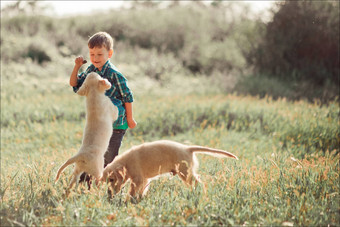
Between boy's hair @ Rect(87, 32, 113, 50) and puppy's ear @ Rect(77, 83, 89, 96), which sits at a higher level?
boy's hair @ Rect(87, 32, 113, 50)

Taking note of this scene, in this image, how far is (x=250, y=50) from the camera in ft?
46.2

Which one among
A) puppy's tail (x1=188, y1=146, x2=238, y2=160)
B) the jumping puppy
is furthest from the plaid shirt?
puppy's tail (x1=188, y1=146, x2=238, y2=160)

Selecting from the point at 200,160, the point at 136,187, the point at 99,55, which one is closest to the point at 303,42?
the point at 200,160

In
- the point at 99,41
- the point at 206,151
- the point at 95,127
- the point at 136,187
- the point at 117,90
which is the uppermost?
the point at 99,41

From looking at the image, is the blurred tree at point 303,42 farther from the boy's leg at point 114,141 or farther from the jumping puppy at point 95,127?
the jumping puppy at point 95,127

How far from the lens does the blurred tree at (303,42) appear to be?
38.7 ft

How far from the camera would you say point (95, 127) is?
3.21 metres

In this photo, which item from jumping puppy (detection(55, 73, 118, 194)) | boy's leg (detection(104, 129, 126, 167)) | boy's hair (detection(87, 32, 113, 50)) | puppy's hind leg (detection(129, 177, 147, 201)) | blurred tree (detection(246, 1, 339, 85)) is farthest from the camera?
blurred tree (detection(246, 1, 339, 85))

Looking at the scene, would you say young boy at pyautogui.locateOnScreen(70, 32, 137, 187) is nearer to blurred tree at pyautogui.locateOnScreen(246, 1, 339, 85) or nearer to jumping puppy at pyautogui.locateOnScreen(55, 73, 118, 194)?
jumping puppy at pyautogui.locateOnScreen(55, 73, 118, 194)

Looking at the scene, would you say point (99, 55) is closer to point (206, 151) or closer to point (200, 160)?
point (206, 151)

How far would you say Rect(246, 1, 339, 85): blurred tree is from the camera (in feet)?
38.7

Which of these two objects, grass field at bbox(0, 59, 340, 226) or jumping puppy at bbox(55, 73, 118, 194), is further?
jumping puppy at bbox(55, 73, 118, 194)

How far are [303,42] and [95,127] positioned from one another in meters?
11.1

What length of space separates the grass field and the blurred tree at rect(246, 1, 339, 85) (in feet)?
12.2
